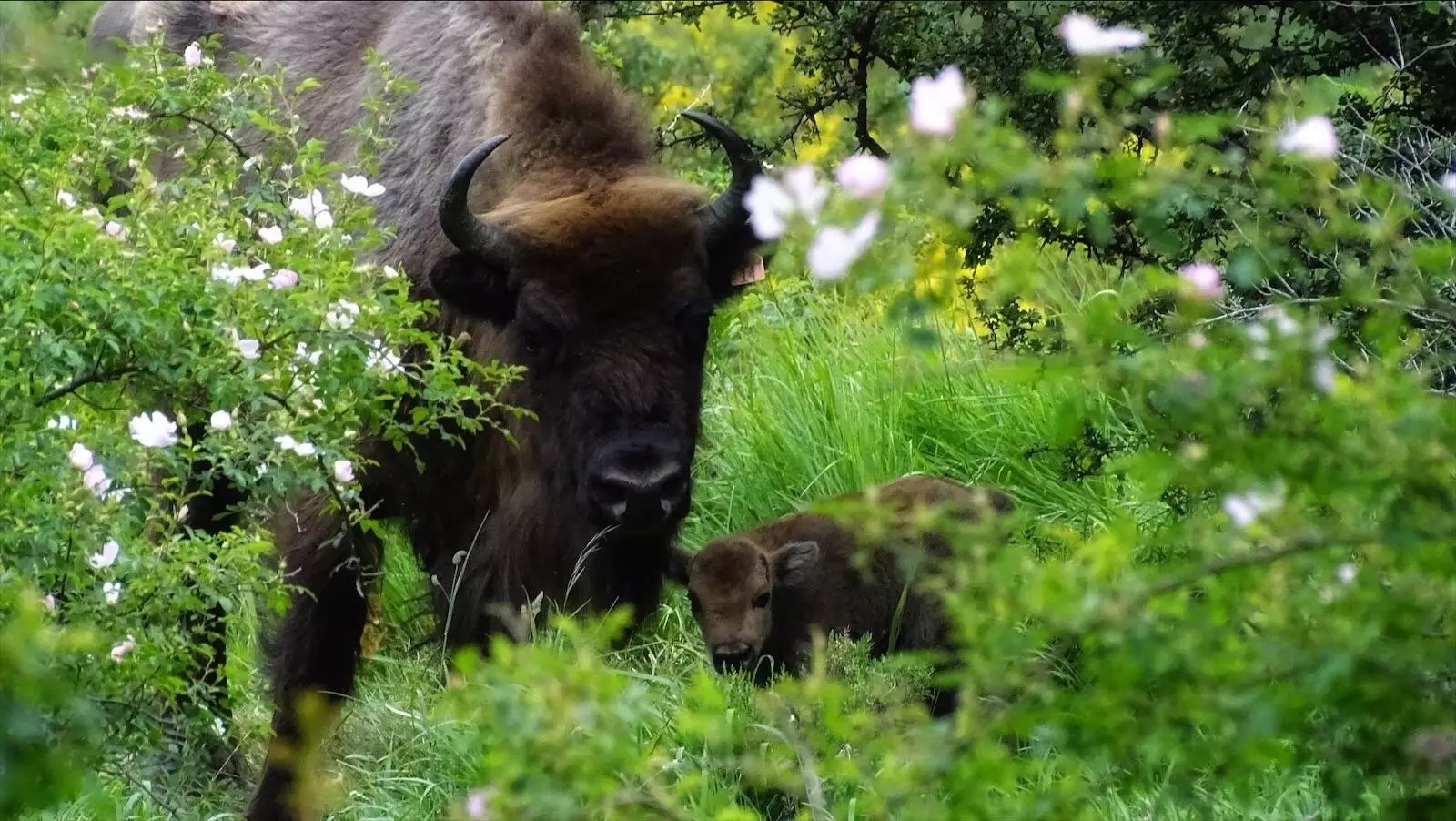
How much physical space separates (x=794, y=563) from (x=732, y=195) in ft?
4.24

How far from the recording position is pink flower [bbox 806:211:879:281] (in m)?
2.28

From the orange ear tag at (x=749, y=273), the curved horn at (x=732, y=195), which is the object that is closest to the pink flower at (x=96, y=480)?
the curved horn at (x=732, y=195)

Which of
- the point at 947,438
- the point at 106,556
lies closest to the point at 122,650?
the point at 106,556

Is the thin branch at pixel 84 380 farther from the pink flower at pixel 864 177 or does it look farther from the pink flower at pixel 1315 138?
the pink flower at pixel 1315 138

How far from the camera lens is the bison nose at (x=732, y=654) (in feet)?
17.9

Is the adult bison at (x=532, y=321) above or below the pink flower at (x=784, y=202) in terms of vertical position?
below

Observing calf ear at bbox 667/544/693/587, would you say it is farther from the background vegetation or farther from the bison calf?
the background vegetation

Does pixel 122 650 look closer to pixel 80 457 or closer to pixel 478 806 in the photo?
pixel 80 457

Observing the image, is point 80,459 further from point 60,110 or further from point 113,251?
point 60,110

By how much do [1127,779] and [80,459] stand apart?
216cm

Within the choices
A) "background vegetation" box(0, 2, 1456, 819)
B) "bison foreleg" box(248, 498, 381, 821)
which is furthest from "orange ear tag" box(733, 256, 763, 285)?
"bison foreleg" box(248, 498, 381, 821)

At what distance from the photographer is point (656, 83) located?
10.9 metres

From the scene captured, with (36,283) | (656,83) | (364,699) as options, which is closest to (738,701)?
(364,699)

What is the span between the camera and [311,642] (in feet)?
20.9
